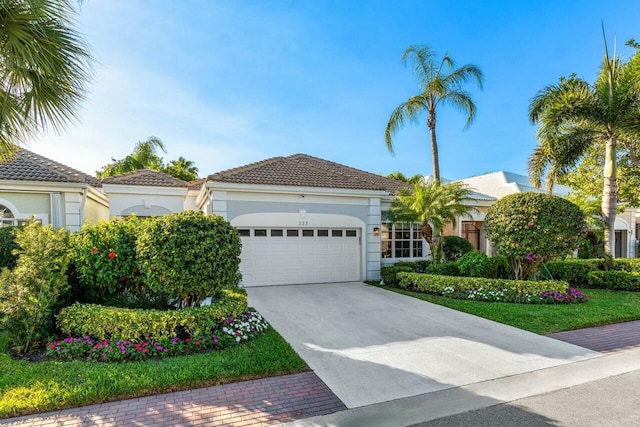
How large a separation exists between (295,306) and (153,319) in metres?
4.01

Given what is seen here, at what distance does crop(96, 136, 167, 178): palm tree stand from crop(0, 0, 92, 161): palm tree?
20671mm

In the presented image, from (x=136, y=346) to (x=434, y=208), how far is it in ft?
32.6

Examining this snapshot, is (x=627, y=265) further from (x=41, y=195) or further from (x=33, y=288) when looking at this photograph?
(x=41, y=195)

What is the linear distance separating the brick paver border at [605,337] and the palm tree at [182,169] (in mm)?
25858

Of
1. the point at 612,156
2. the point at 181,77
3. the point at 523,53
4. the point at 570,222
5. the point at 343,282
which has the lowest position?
the point at 343,282

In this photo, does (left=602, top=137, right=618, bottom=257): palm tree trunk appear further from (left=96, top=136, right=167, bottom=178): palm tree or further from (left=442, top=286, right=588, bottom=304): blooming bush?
(left=96, top=136, right=167, bottom=178): palm tree

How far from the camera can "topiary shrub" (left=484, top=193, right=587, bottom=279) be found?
9.55 meters

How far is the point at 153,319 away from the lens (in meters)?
5.37

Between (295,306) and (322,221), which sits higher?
(322,221)

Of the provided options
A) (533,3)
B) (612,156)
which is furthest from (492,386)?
(612,156)

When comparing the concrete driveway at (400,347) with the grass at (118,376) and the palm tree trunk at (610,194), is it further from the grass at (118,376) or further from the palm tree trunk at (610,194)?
the palm tree trunk at (610,194)

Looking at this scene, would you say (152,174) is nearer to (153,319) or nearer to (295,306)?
(295,306)

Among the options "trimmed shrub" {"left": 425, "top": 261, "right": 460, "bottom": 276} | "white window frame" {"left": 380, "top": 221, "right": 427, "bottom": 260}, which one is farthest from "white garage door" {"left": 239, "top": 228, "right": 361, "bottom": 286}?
"trimmed shrub" {"left": 425, "top": 261, "right": 460, "bottom": 276}

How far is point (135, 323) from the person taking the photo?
17.5 feet
